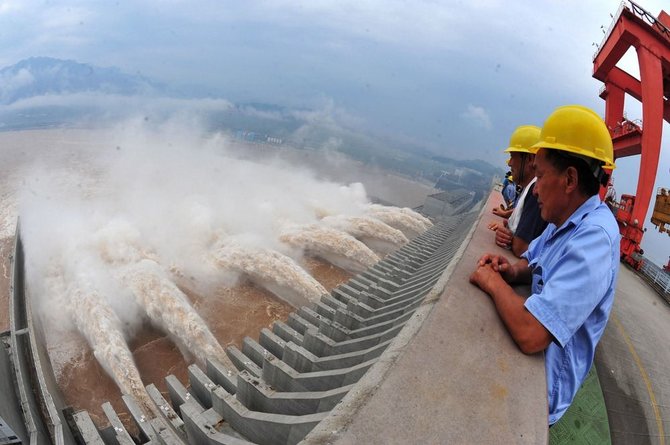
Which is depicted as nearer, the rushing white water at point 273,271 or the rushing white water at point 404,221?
the rushing white water at point 273,271

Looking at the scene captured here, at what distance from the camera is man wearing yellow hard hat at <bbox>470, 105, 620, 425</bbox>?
1.86 metres

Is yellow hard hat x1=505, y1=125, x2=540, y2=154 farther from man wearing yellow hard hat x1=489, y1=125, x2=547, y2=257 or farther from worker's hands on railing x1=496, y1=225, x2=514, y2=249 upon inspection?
worker's hands on railing x1=496, y1=225, x2=514, y2=249

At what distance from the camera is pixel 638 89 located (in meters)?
17.7

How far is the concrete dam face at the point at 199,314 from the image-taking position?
296cm

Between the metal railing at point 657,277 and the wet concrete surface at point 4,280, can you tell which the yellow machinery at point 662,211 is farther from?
the wet concrete surface at point 4,280

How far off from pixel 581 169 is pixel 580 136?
0.71ft

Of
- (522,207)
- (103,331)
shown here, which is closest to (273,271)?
(103,331)

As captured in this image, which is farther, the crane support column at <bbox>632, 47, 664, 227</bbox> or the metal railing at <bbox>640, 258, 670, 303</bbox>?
the crane support column at <bbox>632, 47, 664, 227</bbox>

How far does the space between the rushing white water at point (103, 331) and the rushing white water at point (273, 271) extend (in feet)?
16.6

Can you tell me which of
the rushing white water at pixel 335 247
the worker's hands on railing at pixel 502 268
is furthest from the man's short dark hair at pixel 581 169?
the rushing white water at pixel 335 247

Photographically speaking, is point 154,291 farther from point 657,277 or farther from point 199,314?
point 657,277

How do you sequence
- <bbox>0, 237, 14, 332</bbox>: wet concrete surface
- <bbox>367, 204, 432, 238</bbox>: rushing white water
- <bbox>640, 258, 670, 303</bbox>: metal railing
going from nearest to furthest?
<bbox>640, 258, 670, 303</bbox>: metal railing → <bbox>0, 237, 14, 332</bbox>: wet concrete surface → <bbox>367, 204, 432, 238</bbox>: rushing white water

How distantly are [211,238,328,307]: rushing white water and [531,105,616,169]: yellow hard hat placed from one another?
11.0 meters

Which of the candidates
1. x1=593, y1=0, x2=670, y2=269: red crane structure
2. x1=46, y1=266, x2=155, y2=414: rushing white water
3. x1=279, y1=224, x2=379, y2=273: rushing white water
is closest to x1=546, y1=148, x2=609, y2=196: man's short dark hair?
x1=46, y1=266, x2=155, y2=414: rushing white water
